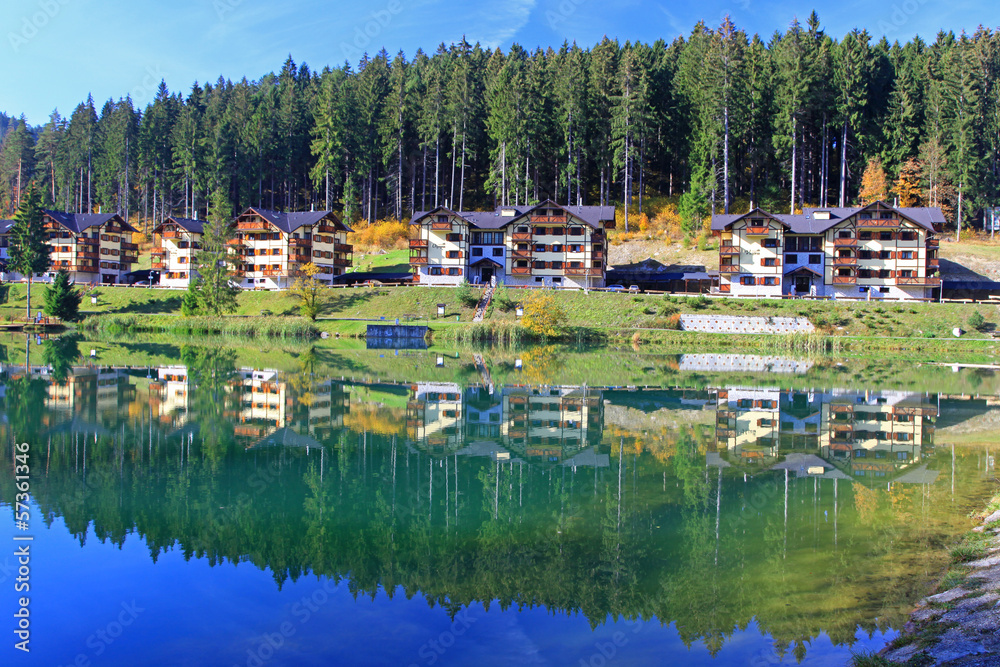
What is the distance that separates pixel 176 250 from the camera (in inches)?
3406

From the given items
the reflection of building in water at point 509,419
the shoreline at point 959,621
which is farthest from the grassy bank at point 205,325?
the shoreline at point 959,621

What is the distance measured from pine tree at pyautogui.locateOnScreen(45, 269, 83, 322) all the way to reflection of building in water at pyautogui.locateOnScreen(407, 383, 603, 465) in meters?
50.7

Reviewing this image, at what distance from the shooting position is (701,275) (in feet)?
243

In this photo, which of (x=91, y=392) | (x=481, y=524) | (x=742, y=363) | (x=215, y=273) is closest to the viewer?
(x=481, y=524)

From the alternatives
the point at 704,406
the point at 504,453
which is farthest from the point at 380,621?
the point at 704,406

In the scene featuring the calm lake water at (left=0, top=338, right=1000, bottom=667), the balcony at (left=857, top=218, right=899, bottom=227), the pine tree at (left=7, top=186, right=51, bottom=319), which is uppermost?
the balcony at (left=857, top=218, right=899, bottom=227)

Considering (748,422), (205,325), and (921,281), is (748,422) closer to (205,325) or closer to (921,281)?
(921,281)

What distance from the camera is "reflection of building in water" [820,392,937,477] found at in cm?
2058

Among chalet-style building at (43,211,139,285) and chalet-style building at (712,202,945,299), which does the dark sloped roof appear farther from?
chalet-style building at (43,211,139,285)

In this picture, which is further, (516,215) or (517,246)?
(516,215)

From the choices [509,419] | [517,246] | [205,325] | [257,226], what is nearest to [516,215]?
[517,246]

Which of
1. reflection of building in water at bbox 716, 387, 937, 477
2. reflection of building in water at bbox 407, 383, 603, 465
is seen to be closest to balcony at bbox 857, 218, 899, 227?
reflection of building in water at bbox 716, 387, 937, 477

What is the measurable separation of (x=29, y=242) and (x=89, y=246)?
14.6 m

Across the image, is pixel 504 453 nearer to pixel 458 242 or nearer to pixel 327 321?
pixel 327 321
